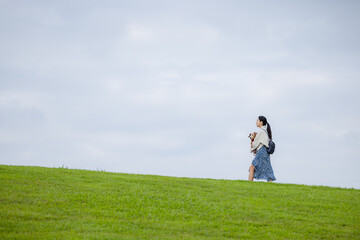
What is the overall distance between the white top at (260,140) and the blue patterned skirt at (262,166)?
0.61 ft

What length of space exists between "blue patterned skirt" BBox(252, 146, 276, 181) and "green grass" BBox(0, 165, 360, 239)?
192cm

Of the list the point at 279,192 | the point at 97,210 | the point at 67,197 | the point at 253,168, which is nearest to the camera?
the point at 97,210

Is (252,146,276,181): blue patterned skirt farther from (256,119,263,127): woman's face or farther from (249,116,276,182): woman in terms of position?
(256,119,263,127): woman's face

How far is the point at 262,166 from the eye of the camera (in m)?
19.1

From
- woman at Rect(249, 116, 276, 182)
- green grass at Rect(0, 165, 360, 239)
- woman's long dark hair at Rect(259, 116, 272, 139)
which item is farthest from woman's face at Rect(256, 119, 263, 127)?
green grass at Rect(0, 165, 360, 239)

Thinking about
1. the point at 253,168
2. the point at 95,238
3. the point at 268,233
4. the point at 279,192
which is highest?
the point at 253,168

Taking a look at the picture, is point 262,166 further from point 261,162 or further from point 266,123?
point 266,123

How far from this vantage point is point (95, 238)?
33.5ft

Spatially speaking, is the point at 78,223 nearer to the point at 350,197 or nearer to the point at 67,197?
the point at 67,197

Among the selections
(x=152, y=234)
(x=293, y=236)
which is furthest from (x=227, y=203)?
(x=152, y=234)

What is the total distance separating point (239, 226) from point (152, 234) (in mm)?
2539

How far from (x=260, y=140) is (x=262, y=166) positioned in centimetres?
114

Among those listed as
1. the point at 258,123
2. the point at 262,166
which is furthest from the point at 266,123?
the point at 262,166

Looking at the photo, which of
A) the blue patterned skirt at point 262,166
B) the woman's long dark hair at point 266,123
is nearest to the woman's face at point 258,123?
the woman's long dark hair at point 266,123
